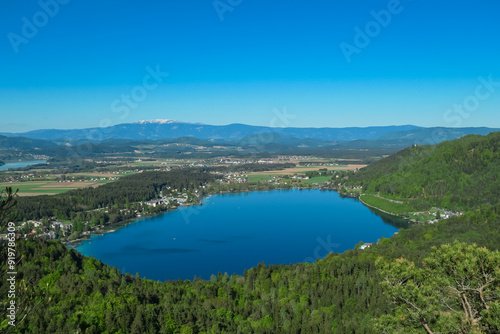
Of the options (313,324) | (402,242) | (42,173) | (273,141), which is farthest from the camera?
(273,141)

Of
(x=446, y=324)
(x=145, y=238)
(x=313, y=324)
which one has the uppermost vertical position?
(x=446, y=324)

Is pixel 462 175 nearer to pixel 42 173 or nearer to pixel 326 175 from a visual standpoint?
pixel 326 175

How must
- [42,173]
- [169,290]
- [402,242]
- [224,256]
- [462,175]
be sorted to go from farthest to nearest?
Result: [42,173], [462,175], [224,256], [402,242], [169,290]

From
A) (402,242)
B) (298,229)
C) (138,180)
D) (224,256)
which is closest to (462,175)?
(298,229)

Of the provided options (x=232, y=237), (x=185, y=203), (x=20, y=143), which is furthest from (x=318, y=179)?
(x=20, y=143)

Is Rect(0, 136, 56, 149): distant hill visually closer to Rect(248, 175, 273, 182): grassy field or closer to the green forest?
Rect(248, 175, 273, 182): grassy field

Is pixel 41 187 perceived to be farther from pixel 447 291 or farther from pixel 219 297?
pixel 447 291

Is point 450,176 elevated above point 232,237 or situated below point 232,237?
above
